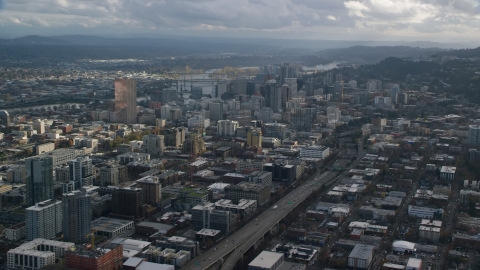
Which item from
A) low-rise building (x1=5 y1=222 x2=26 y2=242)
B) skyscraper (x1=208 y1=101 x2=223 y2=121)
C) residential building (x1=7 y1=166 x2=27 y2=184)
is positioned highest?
skyscraper (x1=208 y1=101 x2=223 y2=121)

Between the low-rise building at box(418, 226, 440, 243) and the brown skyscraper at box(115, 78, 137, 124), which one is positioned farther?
the brown skyscraper at box(115, 78, 137, 124)

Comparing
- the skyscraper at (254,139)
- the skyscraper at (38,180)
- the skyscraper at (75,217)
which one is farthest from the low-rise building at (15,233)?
the skyscraper at (254,139)

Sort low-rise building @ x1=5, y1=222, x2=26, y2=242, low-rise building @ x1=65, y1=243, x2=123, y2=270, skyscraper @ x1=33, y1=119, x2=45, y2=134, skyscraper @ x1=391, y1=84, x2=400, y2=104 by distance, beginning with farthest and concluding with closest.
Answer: skyscraper @ x1=391, y1=84, x2=400, y2=104
skyscraper @ x1=33, y1=119, x2=45, y2=134
low-rise building @ x1=5, y1=222, x2=26, y2=242
low-rise building @ x1=65, y1=243, x2=123, y2=270

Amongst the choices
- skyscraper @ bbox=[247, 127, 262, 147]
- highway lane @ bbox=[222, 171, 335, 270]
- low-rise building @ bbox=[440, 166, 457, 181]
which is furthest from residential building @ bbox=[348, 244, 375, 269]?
skyscraper @ bbox=[247, 127, 262, 147]

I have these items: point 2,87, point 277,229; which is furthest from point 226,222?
point 2,87

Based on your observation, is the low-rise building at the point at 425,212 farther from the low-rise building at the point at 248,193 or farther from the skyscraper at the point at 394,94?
the skyscraper at the point at 394,94

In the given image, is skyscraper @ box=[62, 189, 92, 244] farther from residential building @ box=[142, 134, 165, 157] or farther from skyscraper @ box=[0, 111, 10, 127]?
A: skyscraper @ box=[0, 111, 10, 127]
